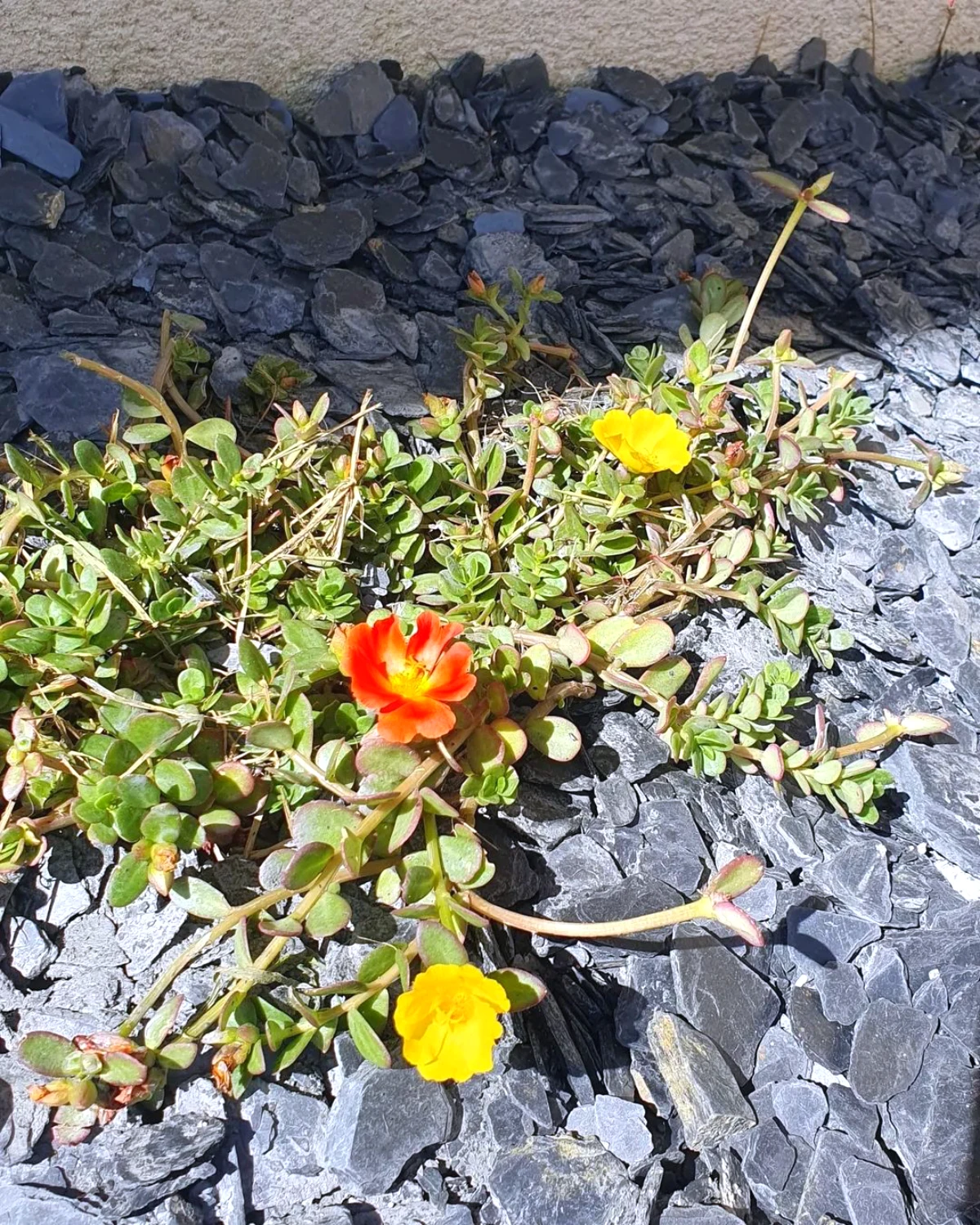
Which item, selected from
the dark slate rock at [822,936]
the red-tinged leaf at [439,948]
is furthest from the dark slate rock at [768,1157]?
the red-tinged leaf at [439,948]

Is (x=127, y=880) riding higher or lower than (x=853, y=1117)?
higher

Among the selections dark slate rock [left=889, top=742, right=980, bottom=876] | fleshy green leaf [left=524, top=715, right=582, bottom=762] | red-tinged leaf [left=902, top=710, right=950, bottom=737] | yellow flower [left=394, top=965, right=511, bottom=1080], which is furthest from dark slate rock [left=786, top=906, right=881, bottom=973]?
yellow flower [left=394, top=965, right=511, bottom=1080]

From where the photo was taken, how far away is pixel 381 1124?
4.76 ft

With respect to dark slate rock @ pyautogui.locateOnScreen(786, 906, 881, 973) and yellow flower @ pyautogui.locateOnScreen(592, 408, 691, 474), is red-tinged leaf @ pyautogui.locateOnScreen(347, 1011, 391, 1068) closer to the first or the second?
dark slate rock @ pyautogui.locateOnScreen(786, 906, 881, 973)

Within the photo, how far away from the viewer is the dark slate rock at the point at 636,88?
3.12m

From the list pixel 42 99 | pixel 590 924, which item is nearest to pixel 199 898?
pixel 590 924

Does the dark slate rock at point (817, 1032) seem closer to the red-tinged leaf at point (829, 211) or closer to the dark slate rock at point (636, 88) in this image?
the red-tinged leaf at point (829, 211)

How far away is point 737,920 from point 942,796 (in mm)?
648

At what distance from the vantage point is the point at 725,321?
7.95 ft

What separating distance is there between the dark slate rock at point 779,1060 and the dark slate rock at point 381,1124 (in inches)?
18.3

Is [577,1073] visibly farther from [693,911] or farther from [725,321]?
[725,321]

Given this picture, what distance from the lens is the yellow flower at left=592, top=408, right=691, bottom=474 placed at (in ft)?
6.62

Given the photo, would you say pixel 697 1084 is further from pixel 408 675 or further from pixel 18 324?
pixel 18 324

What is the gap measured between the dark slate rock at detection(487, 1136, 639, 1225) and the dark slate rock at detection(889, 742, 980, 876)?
2.58 ft
